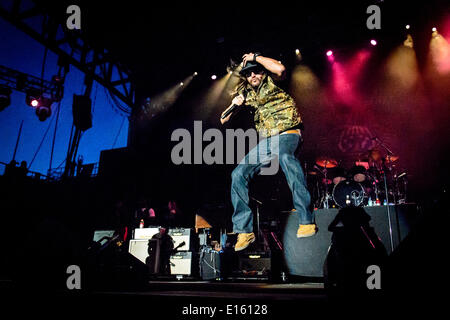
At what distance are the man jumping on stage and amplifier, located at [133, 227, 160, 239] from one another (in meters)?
4.81

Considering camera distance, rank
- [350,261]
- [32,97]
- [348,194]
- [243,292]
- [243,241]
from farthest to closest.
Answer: [32,97] < [348,194] < [243,241] < [243,292] < [350,261]

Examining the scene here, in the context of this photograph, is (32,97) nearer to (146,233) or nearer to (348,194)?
(146,233)

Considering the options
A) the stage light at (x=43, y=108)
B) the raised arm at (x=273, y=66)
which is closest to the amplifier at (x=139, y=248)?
the stage light at (x=43, y=108)

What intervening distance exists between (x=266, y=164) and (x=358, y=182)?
16.3 ft

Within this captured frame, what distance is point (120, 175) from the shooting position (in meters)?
12.1

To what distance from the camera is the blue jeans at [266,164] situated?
2.73 m

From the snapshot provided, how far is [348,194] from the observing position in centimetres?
692

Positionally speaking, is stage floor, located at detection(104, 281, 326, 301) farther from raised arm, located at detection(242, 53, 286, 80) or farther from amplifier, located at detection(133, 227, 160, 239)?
amplifier, located at detection(133, 227, 160, 239)

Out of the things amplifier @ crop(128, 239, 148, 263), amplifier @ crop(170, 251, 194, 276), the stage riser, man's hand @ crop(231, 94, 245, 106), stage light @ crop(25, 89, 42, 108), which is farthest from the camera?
stage light @ crop(25, 89, 42, 108)

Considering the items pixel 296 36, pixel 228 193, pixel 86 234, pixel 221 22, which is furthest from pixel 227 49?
pixel 86 234

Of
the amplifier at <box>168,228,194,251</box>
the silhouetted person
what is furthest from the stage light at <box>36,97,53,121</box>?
the silhouetted person

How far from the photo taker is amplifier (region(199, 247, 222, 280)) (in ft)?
20.1

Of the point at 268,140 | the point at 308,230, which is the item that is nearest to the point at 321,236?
the point at 308,230

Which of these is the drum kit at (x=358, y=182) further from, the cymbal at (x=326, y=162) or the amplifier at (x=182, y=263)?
the amplifier at (x=182, y=263)
